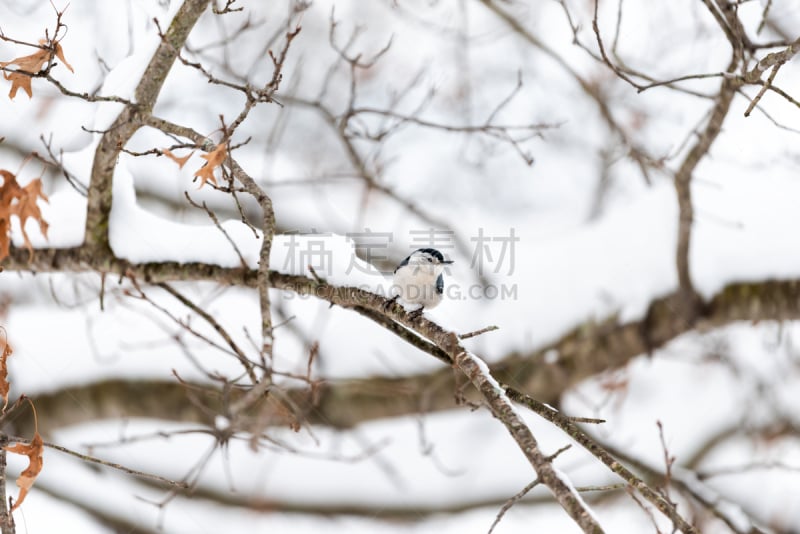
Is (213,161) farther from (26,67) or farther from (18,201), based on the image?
(26,67)

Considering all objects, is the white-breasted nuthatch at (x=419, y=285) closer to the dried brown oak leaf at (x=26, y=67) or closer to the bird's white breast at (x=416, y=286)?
the bird's white breast at (x=416, y=286)

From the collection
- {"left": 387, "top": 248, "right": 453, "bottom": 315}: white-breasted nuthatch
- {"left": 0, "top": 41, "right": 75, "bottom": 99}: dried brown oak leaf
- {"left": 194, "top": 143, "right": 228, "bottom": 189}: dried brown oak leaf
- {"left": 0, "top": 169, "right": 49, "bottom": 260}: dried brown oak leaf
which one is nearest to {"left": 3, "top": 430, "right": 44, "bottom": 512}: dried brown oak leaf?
{"left": 0, "top": 169, "right": 49, "bottom": 260}: dried brown oak leaf

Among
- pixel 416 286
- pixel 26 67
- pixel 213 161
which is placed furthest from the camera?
pixel 416 286

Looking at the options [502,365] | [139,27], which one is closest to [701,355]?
[502,365]

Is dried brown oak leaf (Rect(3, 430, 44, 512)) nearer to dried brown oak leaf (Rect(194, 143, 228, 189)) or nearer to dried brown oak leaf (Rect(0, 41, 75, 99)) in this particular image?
dried brown oak leaf (Rect(194, 143, 228, 189))

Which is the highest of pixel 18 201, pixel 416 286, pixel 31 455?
pixel 416 286

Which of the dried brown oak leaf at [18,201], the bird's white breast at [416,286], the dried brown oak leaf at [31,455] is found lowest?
the dried brown oak leaf at [31,455]

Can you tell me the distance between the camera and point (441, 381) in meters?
3.67

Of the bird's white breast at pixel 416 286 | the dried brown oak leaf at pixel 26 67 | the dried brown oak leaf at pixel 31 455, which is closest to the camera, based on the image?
the dried brown oak leaf at pixel 31 455

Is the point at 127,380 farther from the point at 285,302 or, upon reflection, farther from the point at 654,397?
the point at 654,397

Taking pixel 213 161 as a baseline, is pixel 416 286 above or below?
above

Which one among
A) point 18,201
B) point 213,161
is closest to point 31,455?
point 18,201

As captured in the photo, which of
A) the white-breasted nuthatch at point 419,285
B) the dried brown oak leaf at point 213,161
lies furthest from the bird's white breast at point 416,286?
the dried brown oak leaf at point 213,161

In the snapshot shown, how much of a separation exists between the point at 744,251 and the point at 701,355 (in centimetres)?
168
